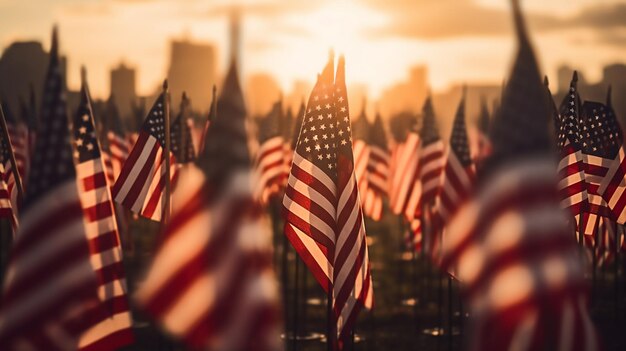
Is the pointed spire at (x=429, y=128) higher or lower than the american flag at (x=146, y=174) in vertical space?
higher

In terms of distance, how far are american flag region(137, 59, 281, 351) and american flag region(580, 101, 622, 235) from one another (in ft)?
30.3

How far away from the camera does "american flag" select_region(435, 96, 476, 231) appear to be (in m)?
12.0

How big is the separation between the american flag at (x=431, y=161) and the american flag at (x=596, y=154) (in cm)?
334

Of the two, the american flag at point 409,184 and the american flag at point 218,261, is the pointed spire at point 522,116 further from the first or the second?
the american flag at point 409,184

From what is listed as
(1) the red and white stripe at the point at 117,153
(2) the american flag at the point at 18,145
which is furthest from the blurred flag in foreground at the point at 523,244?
(1) the red and white stripe at the point at 117,153

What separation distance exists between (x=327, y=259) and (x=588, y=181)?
21.4 ft

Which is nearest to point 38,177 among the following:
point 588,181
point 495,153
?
point 495,153

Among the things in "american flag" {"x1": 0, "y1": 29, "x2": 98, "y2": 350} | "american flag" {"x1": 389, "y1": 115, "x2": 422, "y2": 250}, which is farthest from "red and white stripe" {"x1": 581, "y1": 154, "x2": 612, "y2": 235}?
"american flag" {"x1": 0, "y1": 29, "x2": 98, "y2": 350}

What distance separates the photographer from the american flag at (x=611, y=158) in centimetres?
1390

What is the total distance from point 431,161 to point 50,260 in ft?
39.2

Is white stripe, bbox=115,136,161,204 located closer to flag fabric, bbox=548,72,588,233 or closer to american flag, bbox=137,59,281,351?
american flag, bbox=137,59,281,351

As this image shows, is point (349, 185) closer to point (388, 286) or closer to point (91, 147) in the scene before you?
point (91, 147)

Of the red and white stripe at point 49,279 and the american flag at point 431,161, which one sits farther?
the american flag at point 431,161

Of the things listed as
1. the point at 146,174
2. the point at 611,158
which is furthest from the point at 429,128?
the point at 146,174
